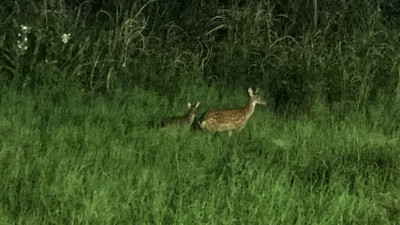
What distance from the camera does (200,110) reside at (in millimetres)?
8164

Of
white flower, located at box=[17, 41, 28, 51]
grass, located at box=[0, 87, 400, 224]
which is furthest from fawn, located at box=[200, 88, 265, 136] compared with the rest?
white flower, located at box=[17, 41, 28, 51]

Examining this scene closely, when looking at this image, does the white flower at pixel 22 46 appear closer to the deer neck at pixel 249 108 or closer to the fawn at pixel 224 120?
the fawn at pixel 224 120

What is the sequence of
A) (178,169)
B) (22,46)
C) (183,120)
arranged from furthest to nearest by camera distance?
1. (22,46)
2. (183,120)
3. (178,169)

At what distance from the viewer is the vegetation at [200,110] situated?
5.41 meters

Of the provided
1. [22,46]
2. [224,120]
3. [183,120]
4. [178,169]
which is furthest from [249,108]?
[22,46]

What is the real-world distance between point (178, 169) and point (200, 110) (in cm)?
222

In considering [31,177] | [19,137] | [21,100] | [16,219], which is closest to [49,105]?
[21,100]

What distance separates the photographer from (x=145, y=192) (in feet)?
17.9

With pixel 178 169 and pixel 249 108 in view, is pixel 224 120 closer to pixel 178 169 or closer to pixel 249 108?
pixel 249 108

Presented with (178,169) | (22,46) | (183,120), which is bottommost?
(178,169)

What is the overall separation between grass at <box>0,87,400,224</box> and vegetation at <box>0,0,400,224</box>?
2 centimetres

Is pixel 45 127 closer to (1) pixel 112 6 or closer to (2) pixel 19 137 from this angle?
(2) pixel 19 137

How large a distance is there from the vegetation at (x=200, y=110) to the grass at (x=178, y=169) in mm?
17

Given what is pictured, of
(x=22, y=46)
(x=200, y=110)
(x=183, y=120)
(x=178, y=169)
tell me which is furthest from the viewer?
(x=200, y=110)
